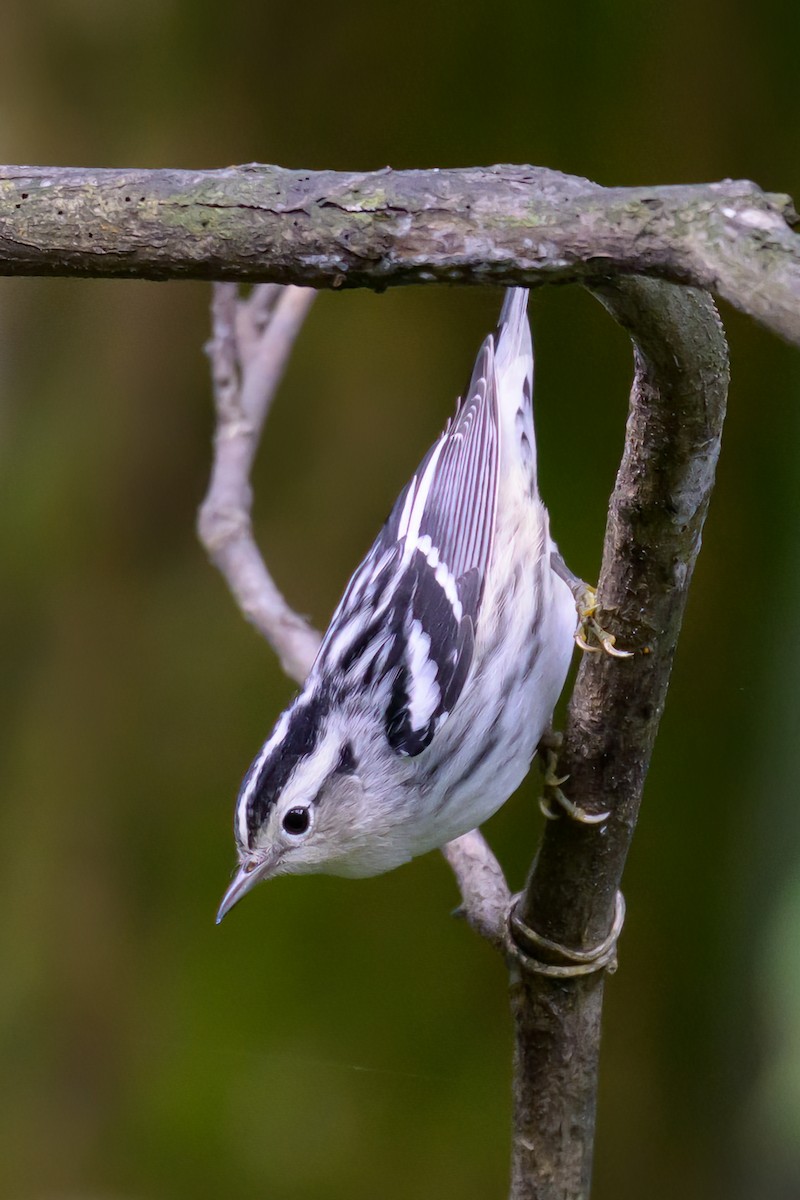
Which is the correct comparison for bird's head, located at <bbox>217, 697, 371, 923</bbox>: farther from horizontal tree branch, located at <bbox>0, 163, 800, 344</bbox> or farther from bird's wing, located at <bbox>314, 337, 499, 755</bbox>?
horizontal tree branch, located at <bbox>0, 163, 800, 344</bbox>

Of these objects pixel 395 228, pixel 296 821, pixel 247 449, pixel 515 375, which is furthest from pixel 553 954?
pixel 247 449

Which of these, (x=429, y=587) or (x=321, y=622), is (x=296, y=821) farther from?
(x=321, y=622)

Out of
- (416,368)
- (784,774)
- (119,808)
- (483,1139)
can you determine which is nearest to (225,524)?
(416,368)

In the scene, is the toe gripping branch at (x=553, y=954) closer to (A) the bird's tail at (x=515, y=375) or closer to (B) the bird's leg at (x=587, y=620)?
(B) the bird's leg at (x=587, y=620)

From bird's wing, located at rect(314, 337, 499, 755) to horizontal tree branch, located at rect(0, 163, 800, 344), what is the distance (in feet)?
2.62

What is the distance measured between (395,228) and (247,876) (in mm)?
1020

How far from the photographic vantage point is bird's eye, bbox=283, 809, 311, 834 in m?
1.53

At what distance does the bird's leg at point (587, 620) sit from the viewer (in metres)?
1.30

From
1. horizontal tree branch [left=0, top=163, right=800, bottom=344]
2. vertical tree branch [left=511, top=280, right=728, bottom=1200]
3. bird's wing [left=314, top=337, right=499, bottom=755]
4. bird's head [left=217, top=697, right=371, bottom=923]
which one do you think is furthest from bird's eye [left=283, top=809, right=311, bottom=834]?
horizontal tree branch [left=0, top=163, right=800, bottom=344]

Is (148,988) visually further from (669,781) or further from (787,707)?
(787,707)

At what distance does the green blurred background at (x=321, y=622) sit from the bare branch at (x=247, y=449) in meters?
0.52

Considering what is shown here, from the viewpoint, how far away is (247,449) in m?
2.29

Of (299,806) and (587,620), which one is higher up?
(587,620)

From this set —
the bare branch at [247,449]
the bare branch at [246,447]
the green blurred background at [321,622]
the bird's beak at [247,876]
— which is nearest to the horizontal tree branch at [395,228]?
the bird's beak at [247,876]
